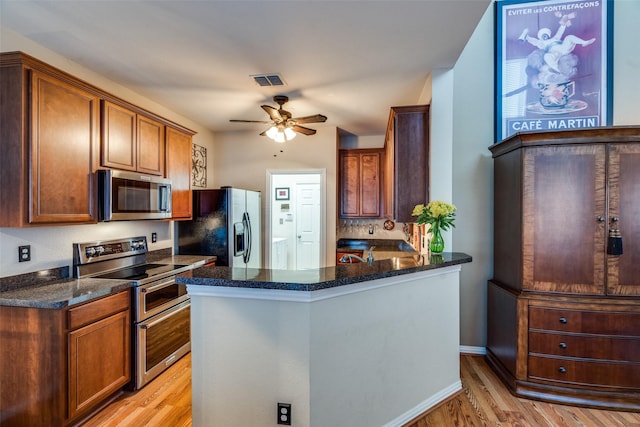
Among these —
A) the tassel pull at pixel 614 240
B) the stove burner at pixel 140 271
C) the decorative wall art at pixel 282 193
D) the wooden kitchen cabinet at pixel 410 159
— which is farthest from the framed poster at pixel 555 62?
the decorative wall art at pixel 282 193

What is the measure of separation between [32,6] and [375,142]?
4.19 meters

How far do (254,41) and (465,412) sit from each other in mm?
3002

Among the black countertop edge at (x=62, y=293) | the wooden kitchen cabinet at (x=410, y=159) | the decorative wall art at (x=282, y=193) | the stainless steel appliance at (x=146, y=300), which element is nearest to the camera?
the black countertop edge at (x=62, y=293)

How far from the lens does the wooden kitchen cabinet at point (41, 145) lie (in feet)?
6.34

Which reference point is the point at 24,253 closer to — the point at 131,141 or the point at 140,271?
the point at 140,271

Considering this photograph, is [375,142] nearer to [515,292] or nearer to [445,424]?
[515,292]

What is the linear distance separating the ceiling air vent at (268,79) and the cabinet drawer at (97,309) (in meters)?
2.10

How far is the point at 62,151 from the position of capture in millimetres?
2182

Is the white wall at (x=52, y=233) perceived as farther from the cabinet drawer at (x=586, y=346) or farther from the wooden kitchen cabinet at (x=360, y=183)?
the cabinet drawer at (x=586, y=346)

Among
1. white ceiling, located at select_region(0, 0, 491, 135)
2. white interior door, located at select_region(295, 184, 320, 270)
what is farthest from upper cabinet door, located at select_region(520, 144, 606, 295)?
white interior door, located at select_region(295, 184, 320, 270)

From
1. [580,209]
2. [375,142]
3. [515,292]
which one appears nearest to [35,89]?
[515,292]

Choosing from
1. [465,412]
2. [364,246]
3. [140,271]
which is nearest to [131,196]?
[140,271]

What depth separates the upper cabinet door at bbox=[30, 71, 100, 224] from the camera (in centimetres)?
201

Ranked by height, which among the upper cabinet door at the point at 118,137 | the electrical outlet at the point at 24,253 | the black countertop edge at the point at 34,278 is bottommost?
the black countertop edge at the point at 34,278
